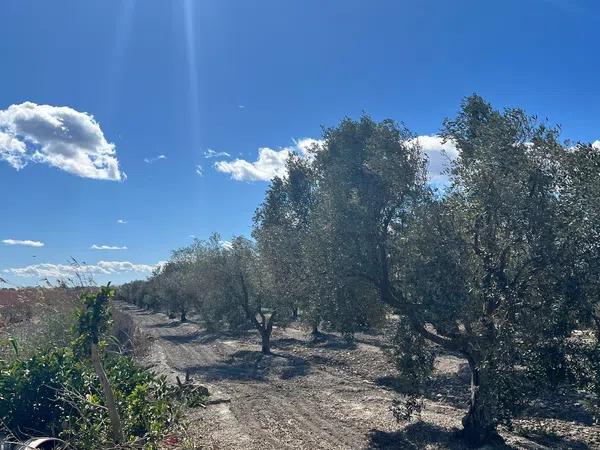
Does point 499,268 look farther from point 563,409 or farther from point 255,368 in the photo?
point 255,368

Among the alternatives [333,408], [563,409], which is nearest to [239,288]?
[333,408]

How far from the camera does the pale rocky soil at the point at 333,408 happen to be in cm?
1497

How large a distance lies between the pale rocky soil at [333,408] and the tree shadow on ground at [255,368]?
0.20ft

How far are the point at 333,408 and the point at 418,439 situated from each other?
5185 mm

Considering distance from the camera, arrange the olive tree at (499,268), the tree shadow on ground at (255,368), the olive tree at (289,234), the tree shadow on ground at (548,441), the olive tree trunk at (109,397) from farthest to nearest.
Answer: the tree shadow on ground at (255,368) → the olive tree at (289,234) → the tree shadow on ground at (548,441) → the olive tree at (499,268) → the olive tree trunk at (109,397)

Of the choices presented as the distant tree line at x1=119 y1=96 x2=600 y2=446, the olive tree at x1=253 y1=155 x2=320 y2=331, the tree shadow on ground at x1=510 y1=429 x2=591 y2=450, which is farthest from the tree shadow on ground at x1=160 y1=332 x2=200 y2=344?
the tree shadow on ground at x1=510 y1=429 x2=591 y2=450

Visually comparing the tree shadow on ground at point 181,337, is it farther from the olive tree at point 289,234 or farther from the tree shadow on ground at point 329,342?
the olive tree at point 289,234

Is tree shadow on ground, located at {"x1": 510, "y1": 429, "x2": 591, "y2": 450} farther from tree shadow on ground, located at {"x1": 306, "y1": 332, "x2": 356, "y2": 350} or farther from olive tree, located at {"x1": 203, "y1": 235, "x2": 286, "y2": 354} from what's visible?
olive tree, located at {"x1": 203, "y1": 235, "x2": 286, "y2": 354}

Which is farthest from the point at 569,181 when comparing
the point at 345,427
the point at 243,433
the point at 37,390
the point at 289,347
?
the point at 289,347

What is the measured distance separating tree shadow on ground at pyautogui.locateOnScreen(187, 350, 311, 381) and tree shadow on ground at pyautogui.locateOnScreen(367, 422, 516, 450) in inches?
482

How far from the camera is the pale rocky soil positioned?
15.0 m

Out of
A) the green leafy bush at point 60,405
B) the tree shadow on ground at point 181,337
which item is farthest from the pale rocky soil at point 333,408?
the tree shadow on ground at point 181,337

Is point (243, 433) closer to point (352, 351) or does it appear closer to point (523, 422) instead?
point (523, 422)

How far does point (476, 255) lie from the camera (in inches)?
493
